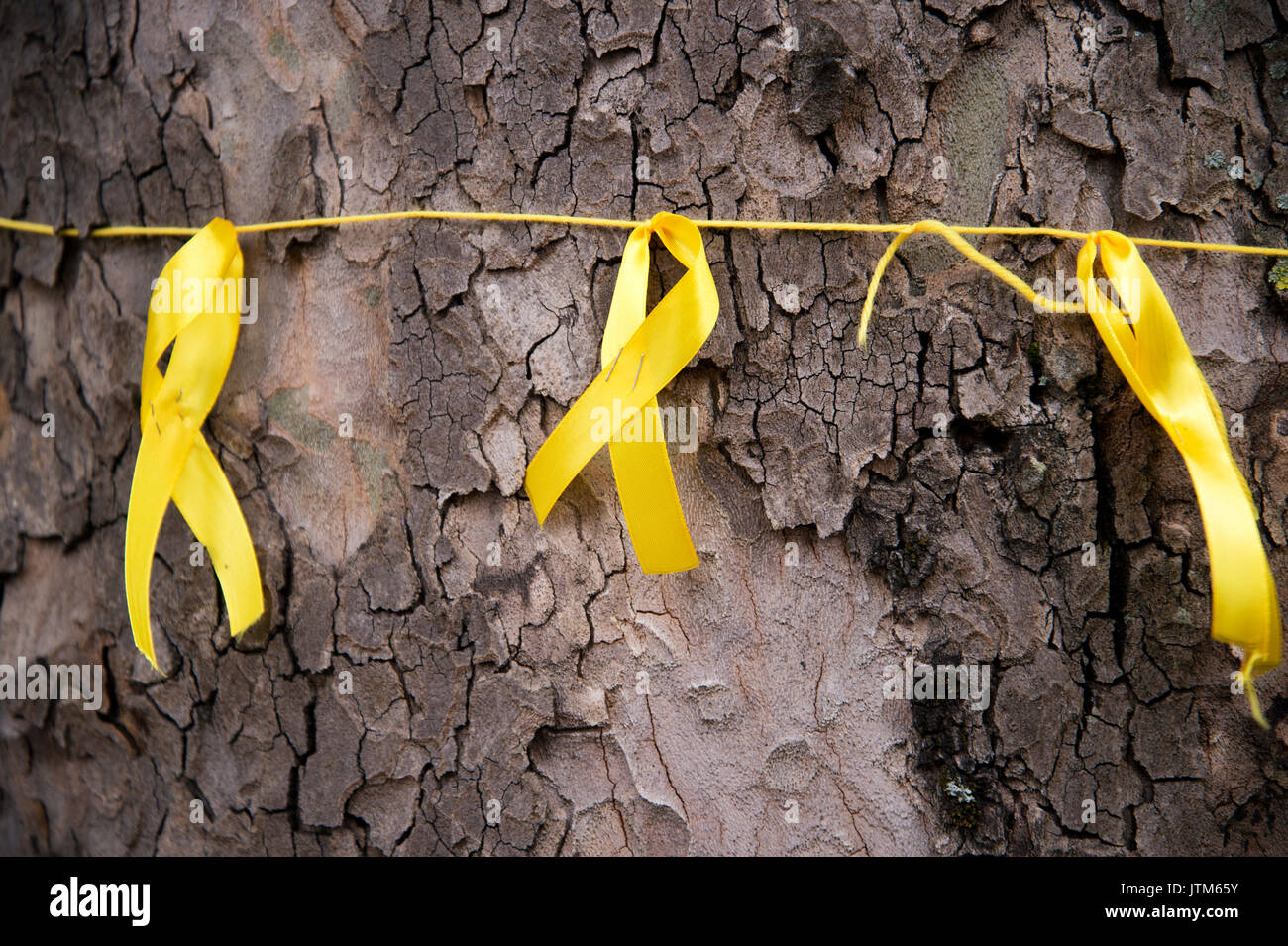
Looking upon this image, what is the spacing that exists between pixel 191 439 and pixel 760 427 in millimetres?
872

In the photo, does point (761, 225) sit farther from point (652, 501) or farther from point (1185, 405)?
point (1185, 405)

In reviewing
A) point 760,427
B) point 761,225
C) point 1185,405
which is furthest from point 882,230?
point 1185,405

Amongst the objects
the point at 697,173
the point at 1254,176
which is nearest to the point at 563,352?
the point at 697,173

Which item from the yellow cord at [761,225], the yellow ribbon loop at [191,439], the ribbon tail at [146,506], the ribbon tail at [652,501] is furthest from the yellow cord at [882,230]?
the ribbon tail at [146,506]

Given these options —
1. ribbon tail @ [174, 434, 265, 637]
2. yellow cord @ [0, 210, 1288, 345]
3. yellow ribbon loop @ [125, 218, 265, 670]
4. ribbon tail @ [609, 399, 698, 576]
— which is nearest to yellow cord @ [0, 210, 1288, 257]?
yellow cord @ [0, 210, 1288, 345]

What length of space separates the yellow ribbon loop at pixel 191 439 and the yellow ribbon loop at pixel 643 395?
53 centimetres

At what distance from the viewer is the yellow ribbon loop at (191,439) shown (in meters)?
1.21

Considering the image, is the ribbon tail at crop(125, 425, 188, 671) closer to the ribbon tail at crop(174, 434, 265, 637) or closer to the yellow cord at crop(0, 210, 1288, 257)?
the ribbon tail at crop(174, 434, 265, 637)

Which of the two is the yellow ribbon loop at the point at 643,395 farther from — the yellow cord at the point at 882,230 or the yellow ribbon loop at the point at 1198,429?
the yellow ribbon loop at the point at 1198,429

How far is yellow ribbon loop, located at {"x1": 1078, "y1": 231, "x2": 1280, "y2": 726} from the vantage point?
3.36 feet

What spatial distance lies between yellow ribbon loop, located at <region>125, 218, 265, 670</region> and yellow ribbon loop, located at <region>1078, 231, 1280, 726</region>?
1.27 m

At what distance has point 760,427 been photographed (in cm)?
115

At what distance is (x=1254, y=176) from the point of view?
1156 millimetres

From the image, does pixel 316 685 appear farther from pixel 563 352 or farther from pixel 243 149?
pixel 243 149
